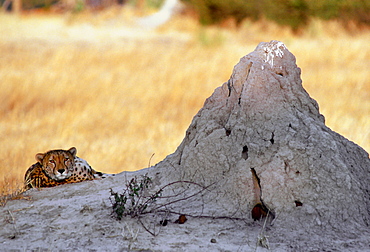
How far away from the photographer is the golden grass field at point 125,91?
9062 millimetres

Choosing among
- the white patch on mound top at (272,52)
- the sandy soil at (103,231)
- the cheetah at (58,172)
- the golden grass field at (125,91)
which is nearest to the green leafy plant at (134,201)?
the sandy soil at (103,231)

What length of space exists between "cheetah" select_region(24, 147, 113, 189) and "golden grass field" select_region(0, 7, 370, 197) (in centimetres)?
41

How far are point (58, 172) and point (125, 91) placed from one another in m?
7.82

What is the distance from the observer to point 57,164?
200 inches

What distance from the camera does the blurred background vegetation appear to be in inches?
949

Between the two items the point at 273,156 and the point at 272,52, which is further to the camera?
the point at 272,52

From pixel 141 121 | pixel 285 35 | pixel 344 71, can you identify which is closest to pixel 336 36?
pixel 285 35

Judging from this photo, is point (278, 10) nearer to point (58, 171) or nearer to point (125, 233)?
point (58, 171)

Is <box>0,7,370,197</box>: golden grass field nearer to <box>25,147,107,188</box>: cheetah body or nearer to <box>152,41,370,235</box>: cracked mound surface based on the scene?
<box>25,147,107,188</box>: cheetah body

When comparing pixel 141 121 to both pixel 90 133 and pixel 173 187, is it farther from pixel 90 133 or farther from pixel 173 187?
pixel 173 187

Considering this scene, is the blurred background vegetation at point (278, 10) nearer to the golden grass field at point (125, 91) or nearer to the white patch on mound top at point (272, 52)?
the golden grass field at point (125, 91)

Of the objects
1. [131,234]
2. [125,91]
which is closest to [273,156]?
[131,234]

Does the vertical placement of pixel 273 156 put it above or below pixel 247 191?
above

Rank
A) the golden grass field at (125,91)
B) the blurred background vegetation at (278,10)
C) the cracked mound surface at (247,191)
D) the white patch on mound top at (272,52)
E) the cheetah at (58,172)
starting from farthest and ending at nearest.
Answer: the blurred background vegetation at (278,10) < the golden grass field at (125,91) < the cheetah at (58,172) < the white patch on mound top at (272,52) < the cracked mound surface at (247,191)
